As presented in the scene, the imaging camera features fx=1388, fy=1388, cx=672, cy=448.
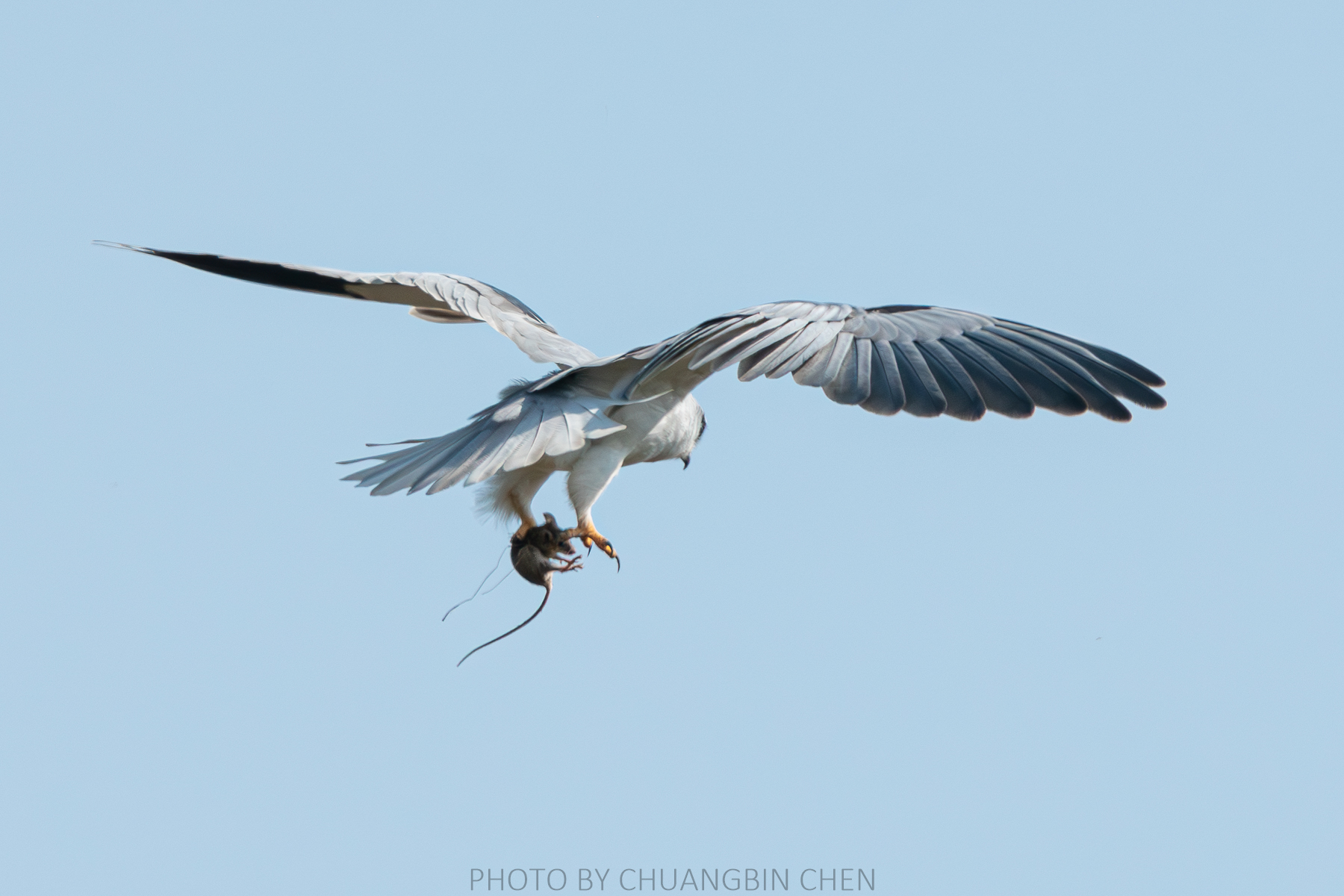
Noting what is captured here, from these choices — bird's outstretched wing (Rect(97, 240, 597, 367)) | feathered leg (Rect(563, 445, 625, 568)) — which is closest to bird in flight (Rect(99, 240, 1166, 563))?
feathered leg (Rect(563, 445, 625, 568))

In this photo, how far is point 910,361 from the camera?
5.51m

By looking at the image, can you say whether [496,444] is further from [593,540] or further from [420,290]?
[420,290]

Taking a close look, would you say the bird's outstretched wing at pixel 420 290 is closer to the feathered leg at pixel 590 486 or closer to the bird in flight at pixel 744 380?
the bird in flight at pixel 744 380

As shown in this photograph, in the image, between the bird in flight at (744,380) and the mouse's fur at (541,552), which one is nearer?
the bird in flight at (744,380)

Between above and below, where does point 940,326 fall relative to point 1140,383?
above

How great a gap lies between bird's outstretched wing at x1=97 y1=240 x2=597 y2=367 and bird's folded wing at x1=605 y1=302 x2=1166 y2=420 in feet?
3.47

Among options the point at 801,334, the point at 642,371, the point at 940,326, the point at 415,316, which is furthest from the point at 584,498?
the point at 415,316

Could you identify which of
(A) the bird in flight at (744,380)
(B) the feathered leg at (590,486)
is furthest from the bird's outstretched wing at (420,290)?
(B) the feathered leg at (590,486)

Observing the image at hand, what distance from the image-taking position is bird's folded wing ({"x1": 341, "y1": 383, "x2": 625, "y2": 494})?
5.43 m

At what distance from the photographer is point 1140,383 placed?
560 centimetres

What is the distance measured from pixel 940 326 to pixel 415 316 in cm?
312

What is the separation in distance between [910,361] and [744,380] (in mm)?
737

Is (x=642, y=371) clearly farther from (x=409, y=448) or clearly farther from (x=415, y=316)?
(x=415, y=316)

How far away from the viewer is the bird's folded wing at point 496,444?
5426 mm
